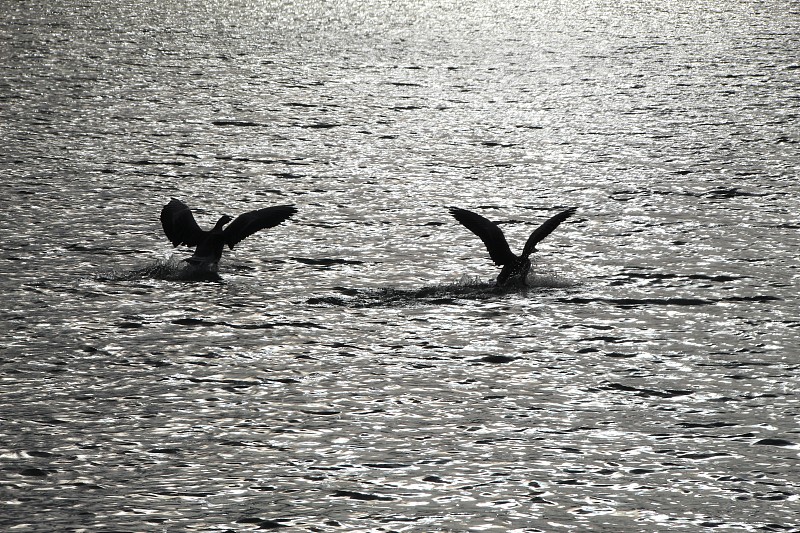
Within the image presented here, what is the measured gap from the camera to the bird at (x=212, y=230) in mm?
15188

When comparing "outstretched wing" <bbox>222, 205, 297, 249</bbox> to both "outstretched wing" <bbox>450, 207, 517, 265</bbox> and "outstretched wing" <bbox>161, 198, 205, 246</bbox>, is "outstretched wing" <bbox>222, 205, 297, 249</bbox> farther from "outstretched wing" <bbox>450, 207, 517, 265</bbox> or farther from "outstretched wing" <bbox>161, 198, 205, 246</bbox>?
Answer: "outstretched wing" <bbox>450, 207, 517, 265</bbox>

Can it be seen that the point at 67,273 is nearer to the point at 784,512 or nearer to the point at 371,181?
the point at 371,181

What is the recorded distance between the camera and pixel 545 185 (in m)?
21.2

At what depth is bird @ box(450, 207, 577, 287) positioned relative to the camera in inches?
575

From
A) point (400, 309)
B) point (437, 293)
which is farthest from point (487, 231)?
point (400, 309)

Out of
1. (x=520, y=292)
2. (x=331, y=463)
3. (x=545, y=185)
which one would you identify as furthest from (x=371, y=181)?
(x=331, y=463)

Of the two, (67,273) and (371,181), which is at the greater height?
(371,181)

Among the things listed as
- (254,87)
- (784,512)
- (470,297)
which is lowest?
(784,512)

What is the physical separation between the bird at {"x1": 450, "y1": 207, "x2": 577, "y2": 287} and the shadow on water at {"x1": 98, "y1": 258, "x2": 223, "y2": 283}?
3.13 m

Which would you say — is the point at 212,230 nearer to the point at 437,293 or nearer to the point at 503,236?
the point at 437,293

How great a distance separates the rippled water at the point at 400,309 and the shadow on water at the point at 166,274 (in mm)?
82

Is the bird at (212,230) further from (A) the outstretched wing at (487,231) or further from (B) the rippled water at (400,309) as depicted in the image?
(A) the outstretched wing at (487,231)

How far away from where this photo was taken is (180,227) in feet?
51.2

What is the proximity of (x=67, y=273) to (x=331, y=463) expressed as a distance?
6775mm
